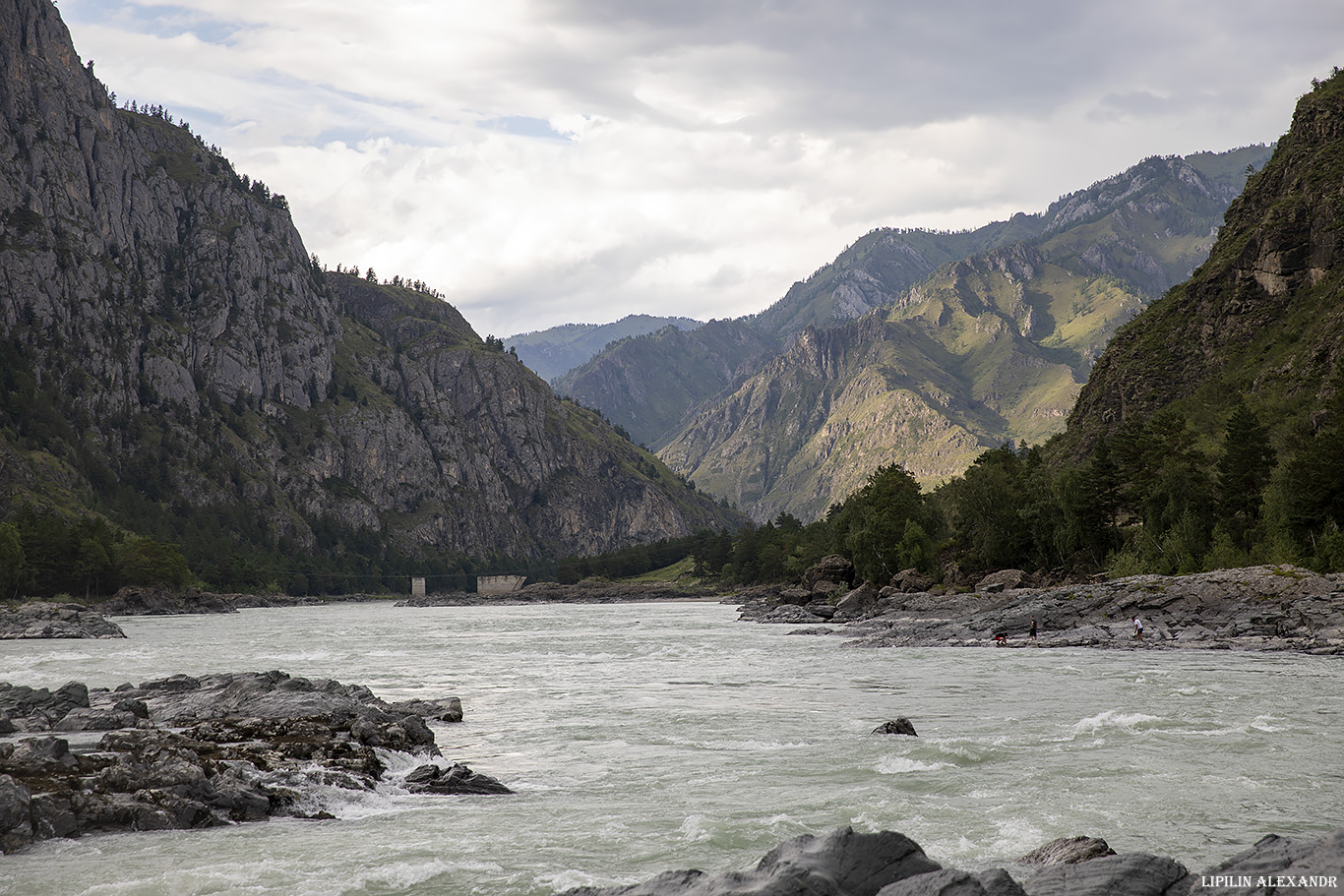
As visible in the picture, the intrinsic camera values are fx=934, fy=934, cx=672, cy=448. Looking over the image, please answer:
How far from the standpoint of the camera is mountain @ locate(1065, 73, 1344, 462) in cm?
11238

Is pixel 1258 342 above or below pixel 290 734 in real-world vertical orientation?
above

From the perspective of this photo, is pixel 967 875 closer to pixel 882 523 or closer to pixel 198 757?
pixel 198 757

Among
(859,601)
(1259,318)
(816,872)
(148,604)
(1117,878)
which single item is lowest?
(148,604)

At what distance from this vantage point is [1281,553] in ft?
266

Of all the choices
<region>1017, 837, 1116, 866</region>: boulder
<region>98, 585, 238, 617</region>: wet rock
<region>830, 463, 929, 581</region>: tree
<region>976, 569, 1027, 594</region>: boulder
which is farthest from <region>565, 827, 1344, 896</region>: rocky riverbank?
<region>98, 585, 238, 617</region>: wet rock

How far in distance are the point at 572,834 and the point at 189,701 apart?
90.4 feet

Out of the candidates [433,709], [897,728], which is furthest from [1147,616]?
[433,709]

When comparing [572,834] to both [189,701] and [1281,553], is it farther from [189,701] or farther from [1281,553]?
[1281,553]

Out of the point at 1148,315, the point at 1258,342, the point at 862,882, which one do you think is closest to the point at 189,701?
the point at 862,882

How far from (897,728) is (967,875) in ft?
76.8

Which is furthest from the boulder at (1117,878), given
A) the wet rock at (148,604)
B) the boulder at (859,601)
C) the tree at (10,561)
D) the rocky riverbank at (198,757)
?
the wet rock at (148,604)

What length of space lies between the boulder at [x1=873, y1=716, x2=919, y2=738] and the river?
3.29ft

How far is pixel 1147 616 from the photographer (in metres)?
76.3

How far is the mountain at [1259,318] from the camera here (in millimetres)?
112375
